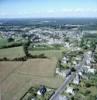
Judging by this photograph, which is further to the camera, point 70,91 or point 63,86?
point 63,86

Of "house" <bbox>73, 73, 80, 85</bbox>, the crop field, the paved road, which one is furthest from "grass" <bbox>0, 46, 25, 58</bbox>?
"house" <bbox>73, 73, 80, 85</bbox>

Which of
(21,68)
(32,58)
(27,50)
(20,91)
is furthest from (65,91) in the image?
(27,50)

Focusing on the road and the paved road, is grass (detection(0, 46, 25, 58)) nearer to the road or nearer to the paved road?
the road

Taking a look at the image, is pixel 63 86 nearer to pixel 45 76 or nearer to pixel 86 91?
pixel 86 91

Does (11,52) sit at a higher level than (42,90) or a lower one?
higher

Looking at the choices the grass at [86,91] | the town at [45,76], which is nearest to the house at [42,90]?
the town at [45,76]

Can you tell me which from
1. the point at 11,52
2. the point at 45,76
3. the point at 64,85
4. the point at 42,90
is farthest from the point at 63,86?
the point at 11,52

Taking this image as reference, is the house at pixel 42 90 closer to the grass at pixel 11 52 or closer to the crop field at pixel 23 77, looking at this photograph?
the crop field at pixel 23 77

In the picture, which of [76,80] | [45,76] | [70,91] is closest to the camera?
[70,91]
